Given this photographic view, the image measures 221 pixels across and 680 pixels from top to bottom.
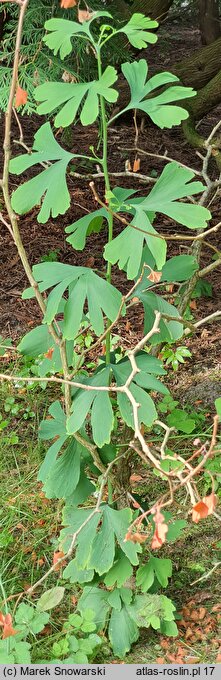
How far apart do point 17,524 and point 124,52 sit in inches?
114

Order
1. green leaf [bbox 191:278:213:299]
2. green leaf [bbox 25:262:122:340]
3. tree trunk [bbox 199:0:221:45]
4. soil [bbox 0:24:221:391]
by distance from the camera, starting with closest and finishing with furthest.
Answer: green leaf [bbox 25:262:122:340]
soil [bbox 0:24:221:391]
green leaf [bbox 191:278:213:299]
tree trunk [bbox 199:0:221:45]

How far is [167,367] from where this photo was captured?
4.09m

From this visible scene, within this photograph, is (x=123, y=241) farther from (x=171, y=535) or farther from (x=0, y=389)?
(x=0, y=389)

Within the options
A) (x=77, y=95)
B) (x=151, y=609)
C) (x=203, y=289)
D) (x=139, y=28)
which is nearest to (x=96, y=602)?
(x=151, y=609)

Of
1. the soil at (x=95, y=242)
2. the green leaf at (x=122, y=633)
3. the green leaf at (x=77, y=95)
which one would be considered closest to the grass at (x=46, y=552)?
the green leaf at (x=122, y=633)

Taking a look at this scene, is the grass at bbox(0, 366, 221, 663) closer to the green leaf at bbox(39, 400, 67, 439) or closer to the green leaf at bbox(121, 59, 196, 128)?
the green leaf at bbox(39, 400, 67, 439)

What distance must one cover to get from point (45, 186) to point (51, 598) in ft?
4.22

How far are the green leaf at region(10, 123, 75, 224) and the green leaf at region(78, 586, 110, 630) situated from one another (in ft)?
3.93

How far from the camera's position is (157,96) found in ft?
7.64

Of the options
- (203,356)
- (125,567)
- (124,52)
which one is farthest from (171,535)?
Result: (124,52)

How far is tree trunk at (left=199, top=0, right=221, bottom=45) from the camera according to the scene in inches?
287

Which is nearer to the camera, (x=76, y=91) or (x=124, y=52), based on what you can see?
(x=76, y=91)

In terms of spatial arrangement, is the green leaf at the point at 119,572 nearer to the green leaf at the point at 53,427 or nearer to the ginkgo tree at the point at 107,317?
the ginkgo tree at the point at 107,317

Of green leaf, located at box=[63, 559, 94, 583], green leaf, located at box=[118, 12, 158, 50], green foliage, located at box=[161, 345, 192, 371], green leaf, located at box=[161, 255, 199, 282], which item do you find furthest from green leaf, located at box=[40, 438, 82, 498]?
green foliage, located at box=[161, 345, 192, 371]
